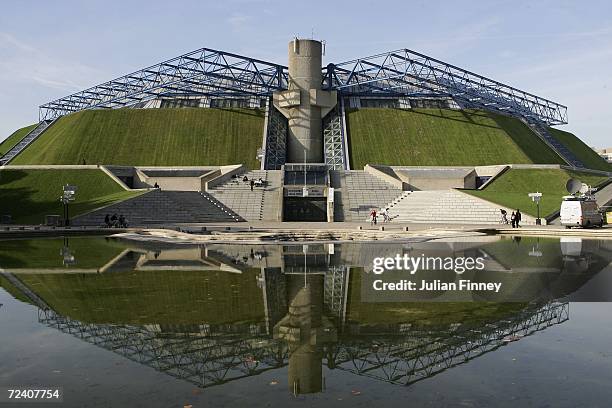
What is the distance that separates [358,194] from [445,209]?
1149 centimetres

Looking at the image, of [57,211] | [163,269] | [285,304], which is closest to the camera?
[285,304]

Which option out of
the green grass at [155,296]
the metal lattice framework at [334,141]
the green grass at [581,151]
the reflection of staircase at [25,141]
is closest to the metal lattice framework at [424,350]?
the green grass at [155,296]

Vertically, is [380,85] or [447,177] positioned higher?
[380,85]

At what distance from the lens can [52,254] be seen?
29.7m

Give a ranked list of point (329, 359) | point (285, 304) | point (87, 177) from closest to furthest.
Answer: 1. point (329, 359)
2. point (285, 304)
3. point (87, 177)

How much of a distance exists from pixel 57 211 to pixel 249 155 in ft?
96.2

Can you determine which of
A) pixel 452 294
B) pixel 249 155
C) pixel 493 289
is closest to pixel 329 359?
pixel 452 294

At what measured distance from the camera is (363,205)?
64.6 metres

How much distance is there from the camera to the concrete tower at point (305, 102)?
3344 inches

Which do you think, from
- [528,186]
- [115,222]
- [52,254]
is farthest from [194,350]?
[528,186]

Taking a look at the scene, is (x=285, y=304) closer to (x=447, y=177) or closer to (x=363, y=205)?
(x=363, y=205)

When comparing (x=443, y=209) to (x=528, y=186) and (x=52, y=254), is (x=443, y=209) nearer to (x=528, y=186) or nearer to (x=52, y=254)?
(x=528, y=186)

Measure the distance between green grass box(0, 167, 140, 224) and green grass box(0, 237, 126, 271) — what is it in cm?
2084

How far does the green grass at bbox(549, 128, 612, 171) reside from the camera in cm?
9550
